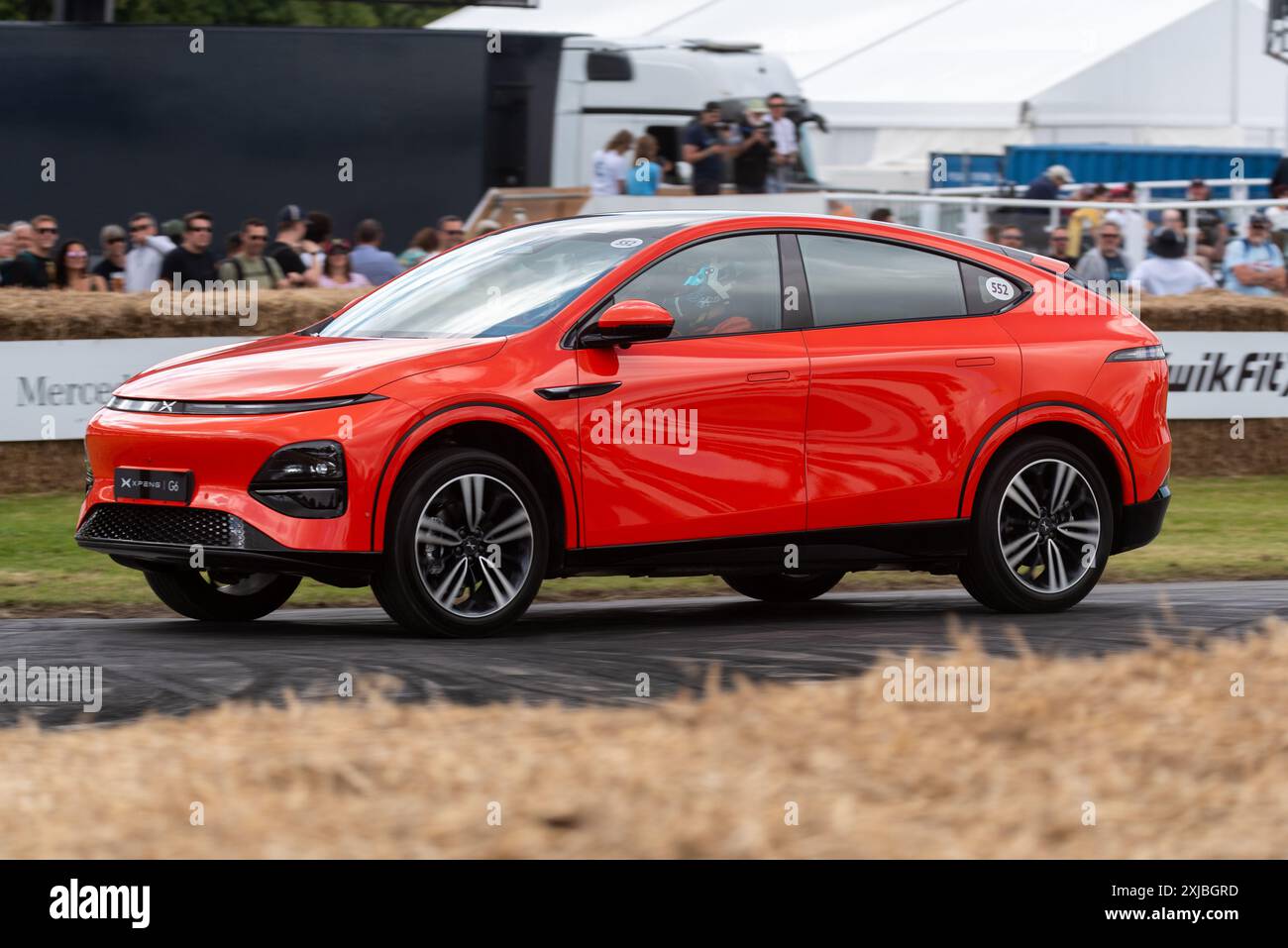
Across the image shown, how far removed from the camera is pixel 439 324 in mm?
9234

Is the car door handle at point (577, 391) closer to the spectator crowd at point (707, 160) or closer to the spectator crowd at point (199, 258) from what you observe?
the spectator crowd at point (199, 258)

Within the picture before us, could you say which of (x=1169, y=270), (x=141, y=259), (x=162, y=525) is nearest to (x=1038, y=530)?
(x=162, y=525)

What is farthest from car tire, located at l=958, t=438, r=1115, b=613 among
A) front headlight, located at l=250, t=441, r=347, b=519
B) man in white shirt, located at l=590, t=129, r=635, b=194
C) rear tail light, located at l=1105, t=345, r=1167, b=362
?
man in white shirt, located at l=590, t=129, r=635, b=194

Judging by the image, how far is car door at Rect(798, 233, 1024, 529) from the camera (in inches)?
371

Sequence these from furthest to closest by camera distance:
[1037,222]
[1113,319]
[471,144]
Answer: [471,144]
[1037,222]
[1113,319]

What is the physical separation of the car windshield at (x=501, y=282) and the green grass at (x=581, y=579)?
1892 millimetres

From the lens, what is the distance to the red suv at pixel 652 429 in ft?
28.0

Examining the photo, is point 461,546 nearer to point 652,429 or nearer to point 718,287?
point 652,429

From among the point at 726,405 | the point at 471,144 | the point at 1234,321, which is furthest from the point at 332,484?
the point at 471,144

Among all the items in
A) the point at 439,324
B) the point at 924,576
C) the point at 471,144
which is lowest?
the point at 924,576

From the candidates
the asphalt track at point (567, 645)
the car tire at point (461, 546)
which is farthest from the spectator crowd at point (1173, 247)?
the car tire at point (461, 546)

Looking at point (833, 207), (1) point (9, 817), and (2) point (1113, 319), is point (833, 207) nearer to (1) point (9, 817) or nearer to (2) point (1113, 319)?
(2) point (1113, 319)

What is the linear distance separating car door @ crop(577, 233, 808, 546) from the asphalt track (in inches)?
20.7
